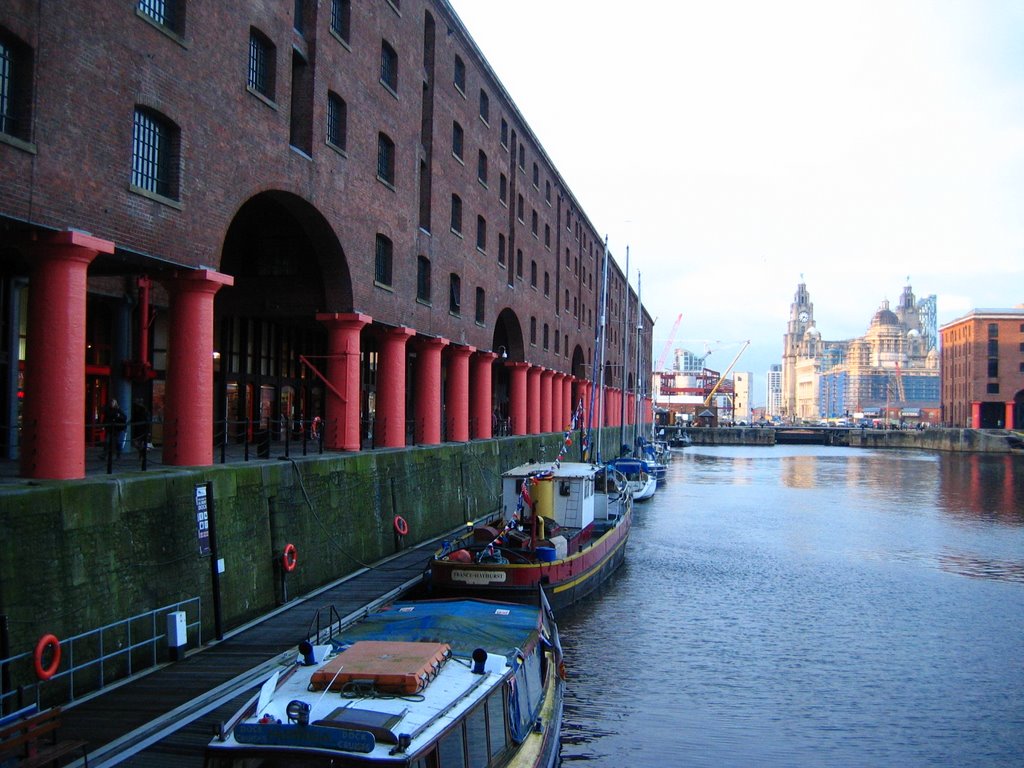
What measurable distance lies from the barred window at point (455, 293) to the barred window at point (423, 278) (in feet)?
10.1

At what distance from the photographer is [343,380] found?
2762cm

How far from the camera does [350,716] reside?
9312 millimetres

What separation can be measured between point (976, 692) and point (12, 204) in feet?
79.3

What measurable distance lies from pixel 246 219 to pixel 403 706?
2303 centimetres

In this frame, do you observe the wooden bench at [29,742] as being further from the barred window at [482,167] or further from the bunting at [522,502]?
the barred window at [482,167]

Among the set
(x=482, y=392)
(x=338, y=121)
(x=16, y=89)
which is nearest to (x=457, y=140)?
(x=482, y=392)

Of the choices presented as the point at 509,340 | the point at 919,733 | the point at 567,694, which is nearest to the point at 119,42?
the point at 567,694

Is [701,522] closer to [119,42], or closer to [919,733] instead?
[919,733]

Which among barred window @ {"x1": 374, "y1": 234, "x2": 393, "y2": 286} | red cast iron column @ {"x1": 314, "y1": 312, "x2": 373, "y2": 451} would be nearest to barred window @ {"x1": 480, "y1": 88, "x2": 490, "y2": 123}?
barred window @ {"x1": 374, "y1": 234, "x2": 393, "y2": 286}

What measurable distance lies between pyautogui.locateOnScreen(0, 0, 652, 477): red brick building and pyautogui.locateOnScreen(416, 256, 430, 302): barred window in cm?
8

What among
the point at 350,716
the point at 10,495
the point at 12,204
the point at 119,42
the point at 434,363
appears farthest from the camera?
the point at 434,363

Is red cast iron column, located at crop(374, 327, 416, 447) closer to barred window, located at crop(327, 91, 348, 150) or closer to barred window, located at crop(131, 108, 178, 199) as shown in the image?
barred window, located at crop(327, 91, 348, 150)

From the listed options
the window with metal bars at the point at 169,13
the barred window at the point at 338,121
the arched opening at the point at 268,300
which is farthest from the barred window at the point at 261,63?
the window with metal bars at the point at 169,13

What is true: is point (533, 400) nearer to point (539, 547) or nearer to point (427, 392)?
point (427, 392)
